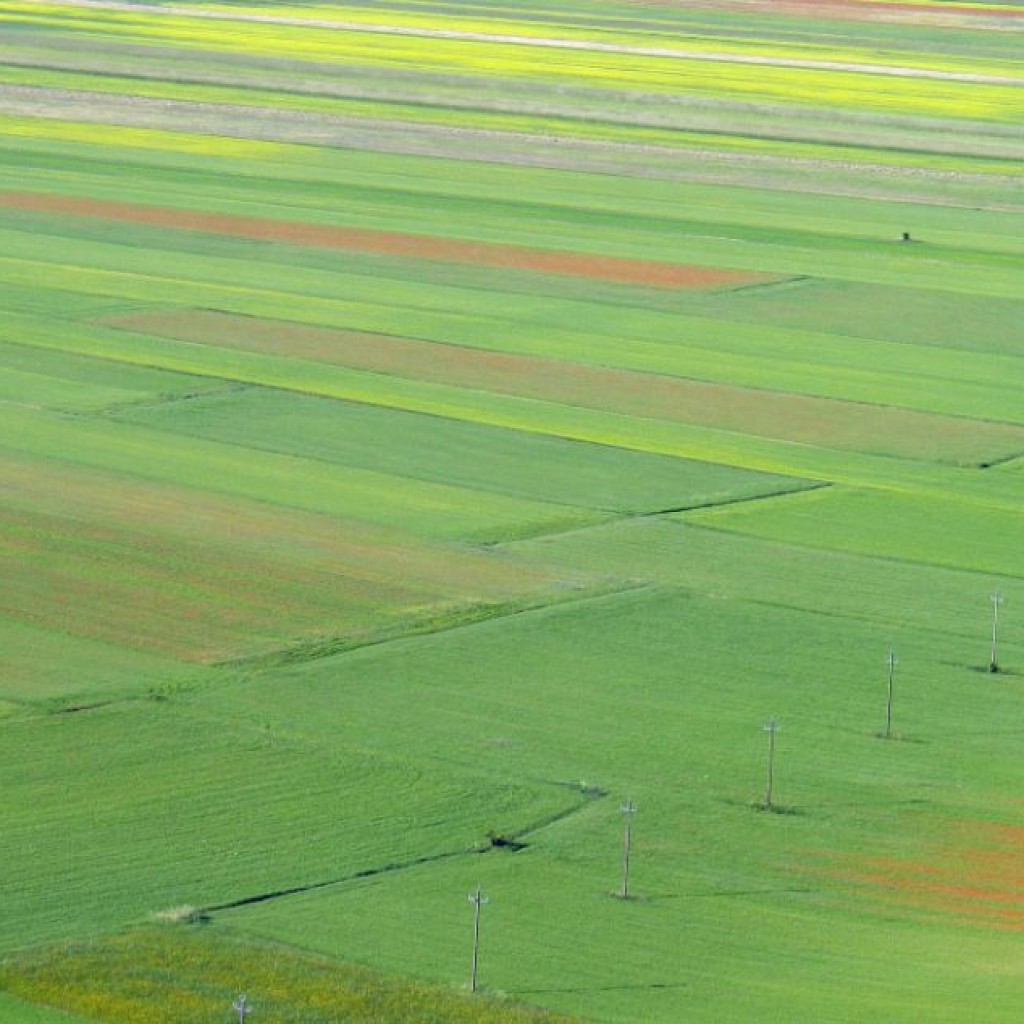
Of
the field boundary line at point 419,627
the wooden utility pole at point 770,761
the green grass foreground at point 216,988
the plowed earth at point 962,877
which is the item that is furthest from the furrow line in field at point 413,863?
the field boundary line at point 419,627

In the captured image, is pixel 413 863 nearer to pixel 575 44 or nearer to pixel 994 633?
pixel 994 633

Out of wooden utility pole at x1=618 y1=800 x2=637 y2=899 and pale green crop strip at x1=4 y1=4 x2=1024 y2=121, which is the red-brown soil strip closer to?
pale green crop strip at x1=4 y1=4 x2=1024 y2=121

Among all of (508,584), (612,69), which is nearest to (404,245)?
(508,584)

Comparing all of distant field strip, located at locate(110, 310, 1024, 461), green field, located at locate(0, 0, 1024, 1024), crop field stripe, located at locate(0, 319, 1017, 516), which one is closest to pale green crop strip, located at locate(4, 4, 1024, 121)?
green field, located at locate(0, 0, 1024, 1024)

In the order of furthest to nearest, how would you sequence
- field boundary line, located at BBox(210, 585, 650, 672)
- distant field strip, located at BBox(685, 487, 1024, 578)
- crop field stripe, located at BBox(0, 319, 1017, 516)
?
crop field stripe, located at BBox(0, 319, 1017, 516) < distant field strip, located at BBox(685, 487, 1024, 578) < field boundary line, located at BBox(210, 585, 650, 672)

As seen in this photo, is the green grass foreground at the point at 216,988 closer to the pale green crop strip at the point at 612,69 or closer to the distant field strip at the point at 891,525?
the distant field strip at the point at 891,525

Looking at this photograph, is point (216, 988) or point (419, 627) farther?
point (419, 627)

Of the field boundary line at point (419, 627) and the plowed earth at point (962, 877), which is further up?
the field boundary line at point (419, 627)
